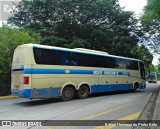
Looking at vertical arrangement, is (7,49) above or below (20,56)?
above

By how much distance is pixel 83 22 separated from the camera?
26.3 m

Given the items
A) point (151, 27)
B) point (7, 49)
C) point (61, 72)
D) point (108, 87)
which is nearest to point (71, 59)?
point (61, 72)

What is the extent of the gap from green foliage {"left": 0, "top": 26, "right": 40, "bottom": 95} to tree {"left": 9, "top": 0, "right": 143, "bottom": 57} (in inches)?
252

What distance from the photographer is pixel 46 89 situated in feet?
43.6

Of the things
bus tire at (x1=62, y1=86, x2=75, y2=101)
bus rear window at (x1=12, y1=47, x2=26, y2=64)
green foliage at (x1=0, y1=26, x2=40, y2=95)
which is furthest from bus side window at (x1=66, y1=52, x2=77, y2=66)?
green foliage at (x1=0, y1=26, x2=40, y2=95)

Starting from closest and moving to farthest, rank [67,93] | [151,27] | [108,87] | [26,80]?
[26,80]
[67,93]
[108,87]
[151,27]

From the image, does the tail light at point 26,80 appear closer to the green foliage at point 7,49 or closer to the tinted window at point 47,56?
the tinted window at point 47,56

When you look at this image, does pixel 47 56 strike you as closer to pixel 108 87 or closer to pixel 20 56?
pixel 20 56

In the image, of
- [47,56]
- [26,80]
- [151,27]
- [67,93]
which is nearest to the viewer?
[26,80]

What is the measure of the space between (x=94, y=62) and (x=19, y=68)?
5.84 m

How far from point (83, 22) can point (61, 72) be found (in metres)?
13.2

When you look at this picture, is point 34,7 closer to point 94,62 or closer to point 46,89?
point 94,62

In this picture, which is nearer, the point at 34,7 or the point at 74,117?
the point at 74,117

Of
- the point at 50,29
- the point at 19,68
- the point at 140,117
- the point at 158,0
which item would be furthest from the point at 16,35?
the point at 140,117
